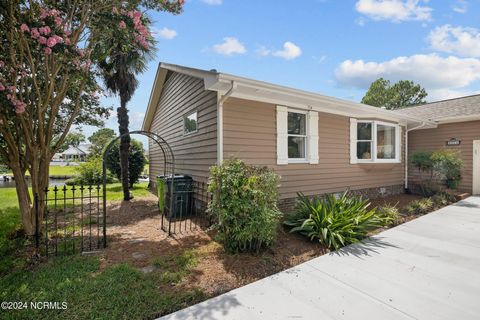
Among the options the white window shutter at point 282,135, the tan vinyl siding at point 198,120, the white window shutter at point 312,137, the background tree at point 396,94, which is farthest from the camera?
the background tree at point 396,94

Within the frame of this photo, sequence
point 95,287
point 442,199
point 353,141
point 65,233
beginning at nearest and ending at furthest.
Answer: point 95,287, point 65,233, point 353,141, point 442,199

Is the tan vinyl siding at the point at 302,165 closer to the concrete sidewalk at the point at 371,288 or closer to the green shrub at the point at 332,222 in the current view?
the green shrub at the point at 332,222

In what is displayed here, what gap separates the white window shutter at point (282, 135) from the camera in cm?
617

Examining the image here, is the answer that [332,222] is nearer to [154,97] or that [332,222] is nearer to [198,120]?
[198,120]

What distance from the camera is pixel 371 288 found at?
2979mm

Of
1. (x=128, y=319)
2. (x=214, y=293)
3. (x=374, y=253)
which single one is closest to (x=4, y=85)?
(x=128, y=319)

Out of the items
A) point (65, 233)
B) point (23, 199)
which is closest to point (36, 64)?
point (23, 199)

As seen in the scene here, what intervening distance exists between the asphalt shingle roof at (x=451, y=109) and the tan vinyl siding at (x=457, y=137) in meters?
0.45

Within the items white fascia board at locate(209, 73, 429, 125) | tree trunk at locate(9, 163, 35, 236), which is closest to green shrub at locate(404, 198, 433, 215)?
white fascia board at locate(209, 73, 429, 125)

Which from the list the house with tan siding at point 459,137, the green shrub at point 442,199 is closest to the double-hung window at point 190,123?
the green shrub at point 442,199

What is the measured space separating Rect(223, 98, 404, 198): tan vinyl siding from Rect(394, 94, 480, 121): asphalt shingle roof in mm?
3176

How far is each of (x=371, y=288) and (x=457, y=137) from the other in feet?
32.9

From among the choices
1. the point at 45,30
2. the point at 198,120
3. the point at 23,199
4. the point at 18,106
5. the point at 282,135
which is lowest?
the point at 23,199

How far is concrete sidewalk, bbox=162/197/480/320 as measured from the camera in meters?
2.50
